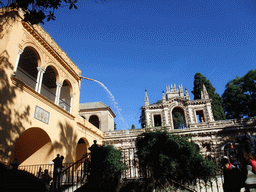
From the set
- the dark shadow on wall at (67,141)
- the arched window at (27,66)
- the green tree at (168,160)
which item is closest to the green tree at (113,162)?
the green tree at (168,160)

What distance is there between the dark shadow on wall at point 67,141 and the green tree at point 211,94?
998 inches

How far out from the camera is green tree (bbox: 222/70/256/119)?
106 ft

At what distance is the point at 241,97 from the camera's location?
33.0 meters

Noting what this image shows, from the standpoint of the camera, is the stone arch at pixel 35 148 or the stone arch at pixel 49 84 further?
the stone arch at pixel 49 84

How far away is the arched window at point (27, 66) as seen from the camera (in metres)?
12.1

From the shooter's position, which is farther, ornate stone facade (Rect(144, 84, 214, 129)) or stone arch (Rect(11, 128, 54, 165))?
ornate stone facade (Rect(144, 84, 214, 129))

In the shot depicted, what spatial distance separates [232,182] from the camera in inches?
192

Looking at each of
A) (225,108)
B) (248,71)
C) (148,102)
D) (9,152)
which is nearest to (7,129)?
(9,152)

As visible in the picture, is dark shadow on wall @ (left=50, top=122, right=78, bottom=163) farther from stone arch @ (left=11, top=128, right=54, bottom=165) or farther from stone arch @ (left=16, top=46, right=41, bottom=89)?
stone arch @ (left=16, top=46, right=41, bottom=89)

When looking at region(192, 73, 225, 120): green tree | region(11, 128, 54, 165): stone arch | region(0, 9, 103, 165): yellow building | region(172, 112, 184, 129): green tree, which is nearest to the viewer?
region(0, 9, 103, 165): yellow building

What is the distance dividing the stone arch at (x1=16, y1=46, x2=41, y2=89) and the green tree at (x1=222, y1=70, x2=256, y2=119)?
3304 cm

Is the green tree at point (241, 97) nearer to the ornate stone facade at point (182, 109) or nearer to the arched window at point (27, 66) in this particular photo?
the ornate stone facade at point (182, 109)

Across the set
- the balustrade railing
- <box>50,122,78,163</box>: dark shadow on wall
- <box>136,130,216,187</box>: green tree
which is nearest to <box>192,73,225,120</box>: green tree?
<box>136,130,216,187</box>: green tree

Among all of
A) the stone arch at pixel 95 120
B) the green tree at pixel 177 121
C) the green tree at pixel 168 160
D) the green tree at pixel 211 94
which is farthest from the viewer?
the green tree at pixel 177 121
